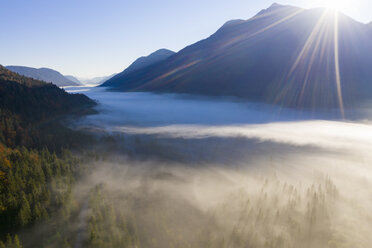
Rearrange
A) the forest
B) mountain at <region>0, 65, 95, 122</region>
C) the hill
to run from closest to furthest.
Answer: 1. the forest
2. the hill
3. mountain at <region>0, 65, 95, 122</region>

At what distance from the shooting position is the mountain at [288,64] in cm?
9194

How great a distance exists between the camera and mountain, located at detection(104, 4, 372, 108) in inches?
3620

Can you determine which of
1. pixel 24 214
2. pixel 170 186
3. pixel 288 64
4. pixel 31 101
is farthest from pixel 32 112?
pixel 288 64

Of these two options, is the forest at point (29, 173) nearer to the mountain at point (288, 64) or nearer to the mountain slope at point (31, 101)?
the mountain slope at point (31, 101)

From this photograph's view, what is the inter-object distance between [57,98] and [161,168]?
136 feet

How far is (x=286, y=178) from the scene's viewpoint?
19.4 m

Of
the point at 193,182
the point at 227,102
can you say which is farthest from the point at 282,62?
the point at 193,182

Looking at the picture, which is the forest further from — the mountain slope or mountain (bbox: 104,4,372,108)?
mountain (bbox: 104,4,372,108)

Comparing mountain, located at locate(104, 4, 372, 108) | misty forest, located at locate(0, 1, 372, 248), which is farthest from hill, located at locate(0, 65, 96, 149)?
mountain, located at locate(104, 4, 372, 108)

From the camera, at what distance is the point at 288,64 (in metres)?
114

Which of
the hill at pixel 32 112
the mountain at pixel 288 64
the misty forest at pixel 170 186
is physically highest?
the mountain at pixel 288 64

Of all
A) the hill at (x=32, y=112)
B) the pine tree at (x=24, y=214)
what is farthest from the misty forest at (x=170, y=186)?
the hill at (x=32, y=112)

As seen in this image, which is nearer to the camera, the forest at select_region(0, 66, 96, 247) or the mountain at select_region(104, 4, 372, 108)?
the forest at select_region(0, 66, 96, 247)

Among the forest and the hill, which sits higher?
the hill
